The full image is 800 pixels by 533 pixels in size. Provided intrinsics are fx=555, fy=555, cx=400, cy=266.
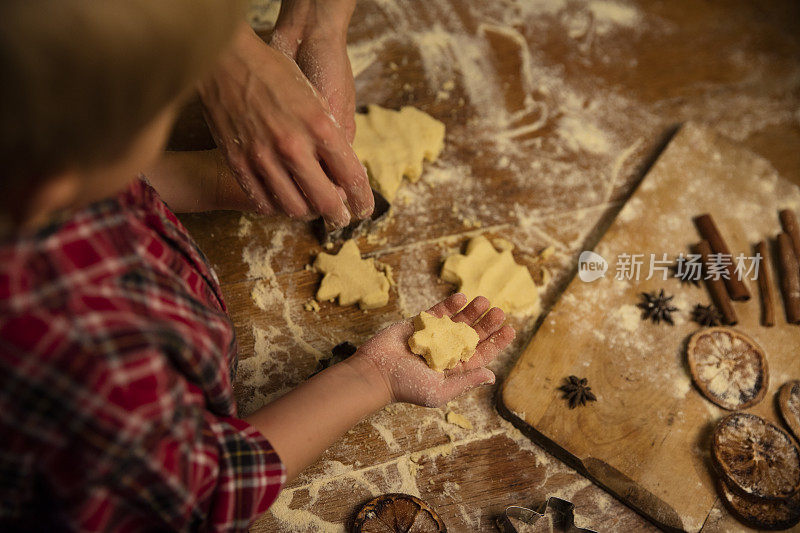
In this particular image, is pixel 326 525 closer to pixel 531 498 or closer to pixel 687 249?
pixel 531 498

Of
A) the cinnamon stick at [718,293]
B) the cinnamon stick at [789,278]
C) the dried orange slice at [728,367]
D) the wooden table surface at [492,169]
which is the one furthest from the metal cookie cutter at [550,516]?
the cinnamon stick at [789,278]

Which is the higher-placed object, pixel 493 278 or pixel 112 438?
pixel 112 438

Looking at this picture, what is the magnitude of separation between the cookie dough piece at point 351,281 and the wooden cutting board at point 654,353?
0.40 metres

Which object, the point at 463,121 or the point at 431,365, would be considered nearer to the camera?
the point at 431,365

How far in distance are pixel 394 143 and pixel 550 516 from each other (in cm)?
105

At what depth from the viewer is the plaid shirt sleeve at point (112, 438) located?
673mm

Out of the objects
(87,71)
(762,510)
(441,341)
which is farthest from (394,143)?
(762,510)

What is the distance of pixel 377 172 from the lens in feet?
5.13

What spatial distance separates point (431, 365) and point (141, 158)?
0.75m

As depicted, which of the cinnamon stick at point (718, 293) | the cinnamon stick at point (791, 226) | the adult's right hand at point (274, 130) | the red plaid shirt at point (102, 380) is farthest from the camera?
the cinnamon stick at point (791, 226)

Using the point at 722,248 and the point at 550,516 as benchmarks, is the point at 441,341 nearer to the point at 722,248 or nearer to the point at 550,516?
the point at 550,516

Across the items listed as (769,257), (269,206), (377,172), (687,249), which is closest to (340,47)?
(377,172)

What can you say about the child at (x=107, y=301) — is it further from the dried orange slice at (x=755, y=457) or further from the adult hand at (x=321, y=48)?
the dried orange slice at (x=755, y=457)

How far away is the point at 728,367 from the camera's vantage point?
56.3 inches
